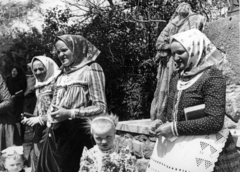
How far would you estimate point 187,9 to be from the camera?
616cm

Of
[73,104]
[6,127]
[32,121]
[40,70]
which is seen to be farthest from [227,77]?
[6,127]

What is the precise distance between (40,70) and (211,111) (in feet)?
7.64

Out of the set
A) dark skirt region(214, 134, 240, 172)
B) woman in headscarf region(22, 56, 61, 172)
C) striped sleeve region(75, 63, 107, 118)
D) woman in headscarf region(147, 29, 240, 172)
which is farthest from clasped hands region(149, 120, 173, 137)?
woman in headscarf region(22, 56, 61, 172)

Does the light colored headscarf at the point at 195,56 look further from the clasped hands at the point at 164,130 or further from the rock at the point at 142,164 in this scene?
the rock at the point at 142,164

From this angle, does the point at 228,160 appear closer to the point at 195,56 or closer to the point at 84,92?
the point at 195,56

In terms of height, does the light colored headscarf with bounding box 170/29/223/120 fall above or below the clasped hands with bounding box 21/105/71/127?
above

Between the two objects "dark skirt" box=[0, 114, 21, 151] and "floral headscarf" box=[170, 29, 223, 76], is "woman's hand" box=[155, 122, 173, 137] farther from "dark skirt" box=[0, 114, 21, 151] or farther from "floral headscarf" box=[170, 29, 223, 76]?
"dark skirt" box=[0, 114, 21, 151]

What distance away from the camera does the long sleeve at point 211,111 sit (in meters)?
2.40

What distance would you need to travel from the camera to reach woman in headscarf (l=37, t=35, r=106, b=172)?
3.30 m

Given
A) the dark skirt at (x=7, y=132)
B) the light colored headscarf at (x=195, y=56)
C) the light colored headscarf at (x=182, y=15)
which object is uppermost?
the light colored headscarf at (x=182, y=15)

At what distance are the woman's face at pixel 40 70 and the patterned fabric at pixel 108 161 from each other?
5.01 feet

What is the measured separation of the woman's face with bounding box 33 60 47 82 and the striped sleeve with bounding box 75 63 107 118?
97 cm

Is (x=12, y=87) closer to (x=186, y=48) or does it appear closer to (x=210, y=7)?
(x=210, y=7)

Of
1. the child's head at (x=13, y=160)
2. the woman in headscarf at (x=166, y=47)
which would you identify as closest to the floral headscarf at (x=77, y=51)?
the child's head at (x=13, y=160)
